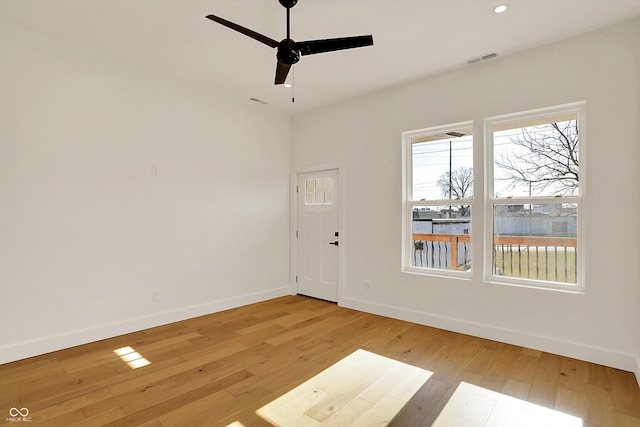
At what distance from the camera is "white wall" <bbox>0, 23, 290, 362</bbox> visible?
10.1ft

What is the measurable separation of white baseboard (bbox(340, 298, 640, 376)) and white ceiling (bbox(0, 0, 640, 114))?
9.50 ft

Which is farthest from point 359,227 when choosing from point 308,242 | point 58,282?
point 58,282

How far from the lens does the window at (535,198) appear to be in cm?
323

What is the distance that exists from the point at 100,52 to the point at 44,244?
2.07m

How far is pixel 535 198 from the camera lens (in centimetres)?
340

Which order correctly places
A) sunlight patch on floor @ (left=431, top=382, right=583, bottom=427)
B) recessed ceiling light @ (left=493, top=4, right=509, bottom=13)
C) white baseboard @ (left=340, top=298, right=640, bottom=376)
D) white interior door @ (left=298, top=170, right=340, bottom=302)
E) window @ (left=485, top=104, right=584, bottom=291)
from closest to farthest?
1. sunlight patch on floor @ (left=431, top=382, right=583, bottom=427)
2. recessed ceiling light @ (left=493, top=4, right=509, bottom=13)
3. white baseboard @ (left=340, top=298, right=640, bottom=376)
4. window @ (left=485, top=104, right=584, bottom=291)
5. white interior door @ (left=298, top=170, right=340, bottom=302)

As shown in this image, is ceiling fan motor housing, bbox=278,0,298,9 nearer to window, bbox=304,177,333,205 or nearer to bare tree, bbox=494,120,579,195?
bare tree, bbox=494,120,579,195

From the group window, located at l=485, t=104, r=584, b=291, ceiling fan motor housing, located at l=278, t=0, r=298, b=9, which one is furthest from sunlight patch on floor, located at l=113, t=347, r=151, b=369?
window, located at l=485, t=104, r=584, b=291

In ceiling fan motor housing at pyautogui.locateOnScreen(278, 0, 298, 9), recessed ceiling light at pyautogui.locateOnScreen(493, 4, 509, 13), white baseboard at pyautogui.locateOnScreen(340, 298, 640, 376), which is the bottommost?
white baseboard at pyautogui.locateOnScreen(340, 298, 640, 376)

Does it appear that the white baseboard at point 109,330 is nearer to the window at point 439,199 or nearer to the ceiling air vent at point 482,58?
the window at point 439,199

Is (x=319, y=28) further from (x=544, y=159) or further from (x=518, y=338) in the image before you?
(x=518, y=338)

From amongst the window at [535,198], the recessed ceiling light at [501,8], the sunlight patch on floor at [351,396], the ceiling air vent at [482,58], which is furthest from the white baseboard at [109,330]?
the recessed ceiling light at [501,8]

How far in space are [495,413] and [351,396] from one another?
98 cm

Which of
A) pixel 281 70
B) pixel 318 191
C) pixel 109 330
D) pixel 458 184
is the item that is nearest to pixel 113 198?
pixel 109 330
